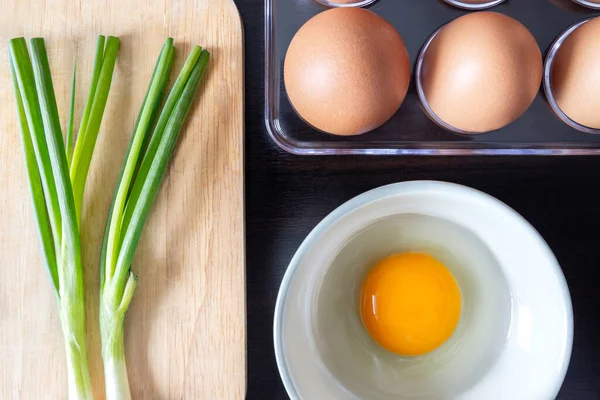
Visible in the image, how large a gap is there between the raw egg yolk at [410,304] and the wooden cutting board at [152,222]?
20cm

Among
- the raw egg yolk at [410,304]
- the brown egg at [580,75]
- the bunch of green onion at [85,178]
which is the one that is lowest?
the raw egg yolk at [410,304]

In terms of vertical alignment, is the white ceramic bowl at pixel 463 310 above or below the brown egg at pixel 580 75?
below

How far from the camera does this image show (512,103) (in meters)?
0.69

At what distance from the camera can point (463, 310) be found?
80 centimetres

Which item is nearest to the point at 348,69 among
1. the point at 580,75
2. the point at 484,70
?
the point at 484,70

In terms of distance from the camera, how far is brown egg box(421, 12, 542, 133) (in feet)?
2.19

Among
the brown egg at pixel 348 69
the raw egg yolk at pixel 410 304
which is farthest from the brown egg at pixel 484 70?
the raw egg yolk at pixel 410 304

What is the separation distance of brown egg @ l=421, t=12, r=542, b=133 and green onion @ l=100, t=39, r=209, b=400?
35cm

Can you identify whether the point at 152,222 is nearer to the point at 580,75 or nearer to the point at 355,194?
the point at 355,194

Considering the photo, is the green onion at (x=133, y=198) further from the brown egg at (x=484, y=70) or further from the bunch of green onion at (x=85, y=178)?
the brown egg at (x=484, y=70)

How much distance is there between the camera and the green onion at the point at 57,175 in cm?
73

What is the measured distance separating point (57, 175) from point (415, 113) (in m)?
0.53

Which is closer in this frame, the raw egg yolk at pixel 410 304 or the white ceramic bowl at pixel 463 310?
the white ceramic bowl at pixel 463 310

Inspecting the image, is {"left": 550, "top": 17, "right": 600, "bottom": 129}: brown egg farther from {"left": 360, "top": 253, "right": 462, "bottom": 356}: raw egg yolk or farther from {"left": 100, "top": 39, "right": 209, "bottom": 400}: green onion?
{"left": 100, "top": 39, "right": 209, "bottom": 400}: green onion
